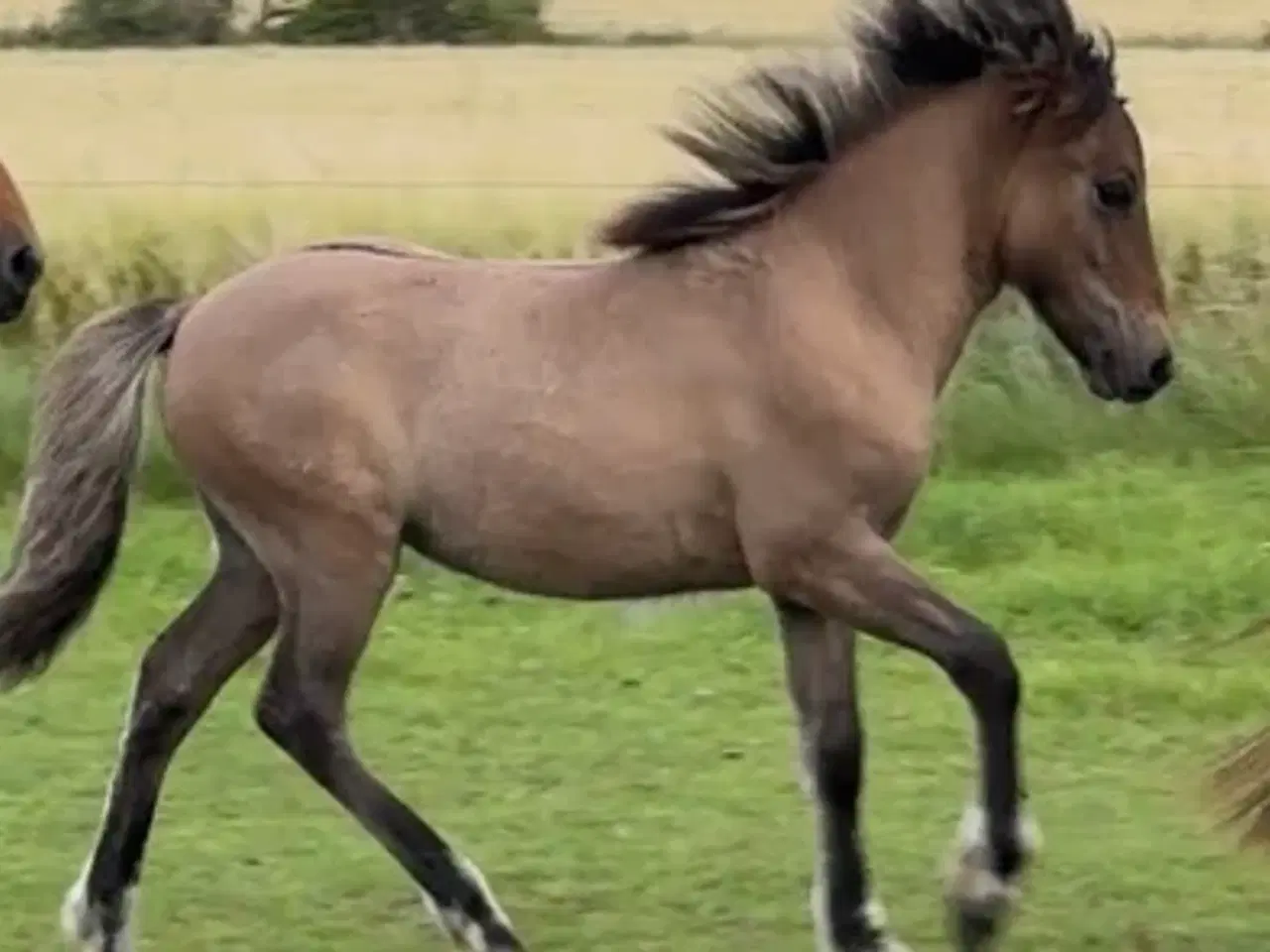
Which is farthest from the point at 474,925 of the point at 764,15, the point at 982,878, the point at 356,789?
the point at 764,15

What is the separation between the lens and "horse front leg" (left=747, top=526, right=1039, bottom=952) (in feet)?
15.5

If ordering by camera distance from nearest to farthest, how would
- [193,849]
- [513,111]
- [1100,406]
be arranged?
[193,849], [1100,406], [513,111]

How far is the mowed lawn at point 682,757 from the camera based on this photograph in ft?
17.5

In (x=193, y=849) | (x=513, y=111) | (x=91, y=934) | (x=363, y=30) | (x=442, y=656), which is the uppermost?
(x=91, y=934)

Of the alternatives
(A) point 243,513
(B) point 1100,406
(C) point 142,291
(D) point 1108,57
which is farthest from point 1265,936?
(C) point 142,291

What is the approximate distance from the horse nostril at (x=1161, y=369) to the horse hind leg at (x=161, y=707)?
161 cm

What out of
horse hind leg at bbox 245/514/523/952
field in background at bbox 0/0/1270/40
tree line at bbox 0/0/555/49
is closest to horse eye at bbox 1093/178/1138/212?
horse hind leg at bbox 245/514/523/952

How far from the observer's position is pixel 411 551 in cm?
511

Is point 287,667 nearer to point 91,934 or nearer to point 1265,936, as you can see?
point 91,934

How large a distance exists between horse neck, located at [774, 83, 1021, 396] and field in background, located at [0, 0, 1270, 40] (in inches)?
662

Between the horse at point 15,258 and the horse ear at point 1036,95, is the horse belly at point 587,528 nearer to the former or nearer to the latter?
the horse ear at point 1036,95

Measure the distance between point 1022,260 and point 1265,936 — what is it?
129cm

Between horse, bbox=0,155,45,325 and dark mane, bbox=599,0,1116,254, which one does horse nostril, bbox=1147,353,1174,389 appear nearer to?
dark mane, bbox=599,0,1116,254

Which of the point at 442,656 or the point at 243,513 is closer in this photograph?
the point at 243,513
